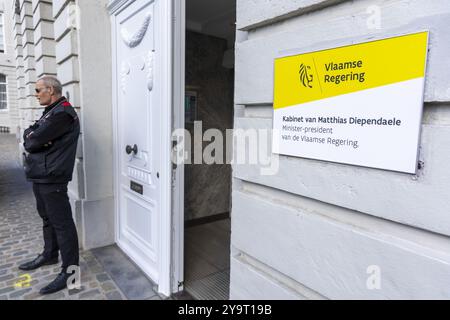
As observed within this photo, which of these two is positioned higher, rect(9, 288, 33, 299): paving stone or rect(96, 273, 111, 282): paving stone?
rect(9, 288, 33, 299): paving stone

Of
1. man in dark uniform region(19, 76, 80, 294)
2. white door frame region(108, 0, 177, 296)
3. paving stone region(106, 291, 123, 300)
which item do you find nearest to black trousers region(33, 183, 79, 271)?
man in dark uniform region(19, 76, 80, 294)

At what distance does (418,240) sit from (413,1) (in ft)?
2.76

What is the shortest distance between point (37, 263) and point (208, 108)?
10.2 ft

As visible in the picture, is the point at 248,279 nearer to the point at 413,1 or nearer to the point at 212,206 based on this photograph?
the point at 413,1

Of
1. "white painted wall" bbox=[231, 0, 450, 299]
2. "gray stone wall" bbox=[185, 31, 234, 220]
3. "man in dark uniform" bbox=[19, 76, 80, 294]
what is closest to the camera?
"white painted wall" bbox=[231, 0, 450, 299]

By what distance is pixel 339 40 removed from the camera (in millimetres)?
1235

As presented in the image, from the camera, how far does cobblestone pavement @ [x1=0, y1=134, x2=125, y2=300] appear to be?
2.83 meters

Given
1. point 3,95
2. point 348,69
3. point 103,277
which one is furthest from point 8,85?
point 348,69

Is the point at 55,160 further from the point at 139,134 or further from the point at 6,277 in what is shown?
the point at 6,277

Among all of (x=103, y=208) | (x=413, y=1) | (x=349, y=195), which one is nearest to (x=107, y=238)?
(x=103, y=208)

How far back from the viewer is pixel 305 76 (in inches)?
54.8

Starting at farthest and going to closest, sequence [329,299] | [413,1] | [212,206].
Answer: [212,206]
[329,299]
[413,1]

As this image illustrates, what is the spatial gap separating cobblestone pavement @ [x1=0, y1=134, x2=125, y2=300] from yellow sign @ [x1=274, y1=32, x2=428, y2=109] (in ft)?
8.28

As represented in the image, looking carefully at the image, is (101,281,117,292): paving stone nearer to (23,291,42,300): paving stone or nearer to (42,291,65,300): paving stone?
(42,291,65,300): paving stone
